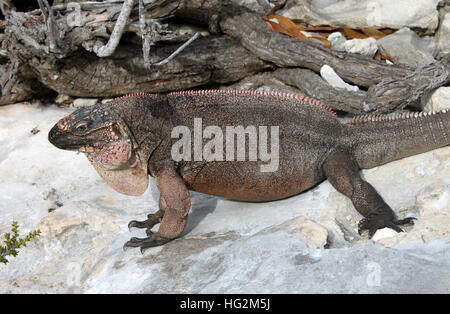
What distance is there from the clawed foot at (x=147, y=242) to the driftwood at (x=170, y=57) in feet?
6.21

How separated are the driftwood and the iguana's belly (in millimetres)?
1298

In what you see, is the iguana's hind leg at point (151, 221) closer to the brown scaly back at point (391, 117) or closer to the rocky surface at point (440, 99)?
the brown scaly back at point (391, 117)

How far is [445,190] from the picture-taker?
11.2 ft

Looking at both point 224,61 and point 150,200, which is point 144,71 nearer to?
point 224,61

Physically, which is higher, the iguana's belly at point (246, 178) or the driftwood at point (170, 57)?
the driftwood at point (170, 57)

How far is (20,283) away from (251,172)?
182 cm

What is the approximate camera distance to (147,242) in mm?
3422

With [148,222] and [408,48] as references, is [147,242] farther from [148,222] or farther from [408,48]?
[408,48]

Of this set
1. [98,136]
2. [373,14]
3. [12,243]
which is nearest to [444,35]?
[373,14]

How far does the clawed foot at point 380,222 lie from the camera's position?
3389 mm

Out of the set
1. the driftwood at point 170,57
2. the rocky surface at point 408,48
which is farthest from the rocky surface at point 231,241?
the rocky surface at point 408,48

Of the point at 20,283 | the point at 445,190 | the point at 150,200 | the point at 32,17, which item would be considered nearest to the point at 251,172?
the point at 150,200

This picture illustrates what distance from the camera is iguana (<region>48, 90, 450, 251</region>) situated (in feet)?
11.3

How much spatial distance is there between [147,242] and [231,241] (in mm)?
604
